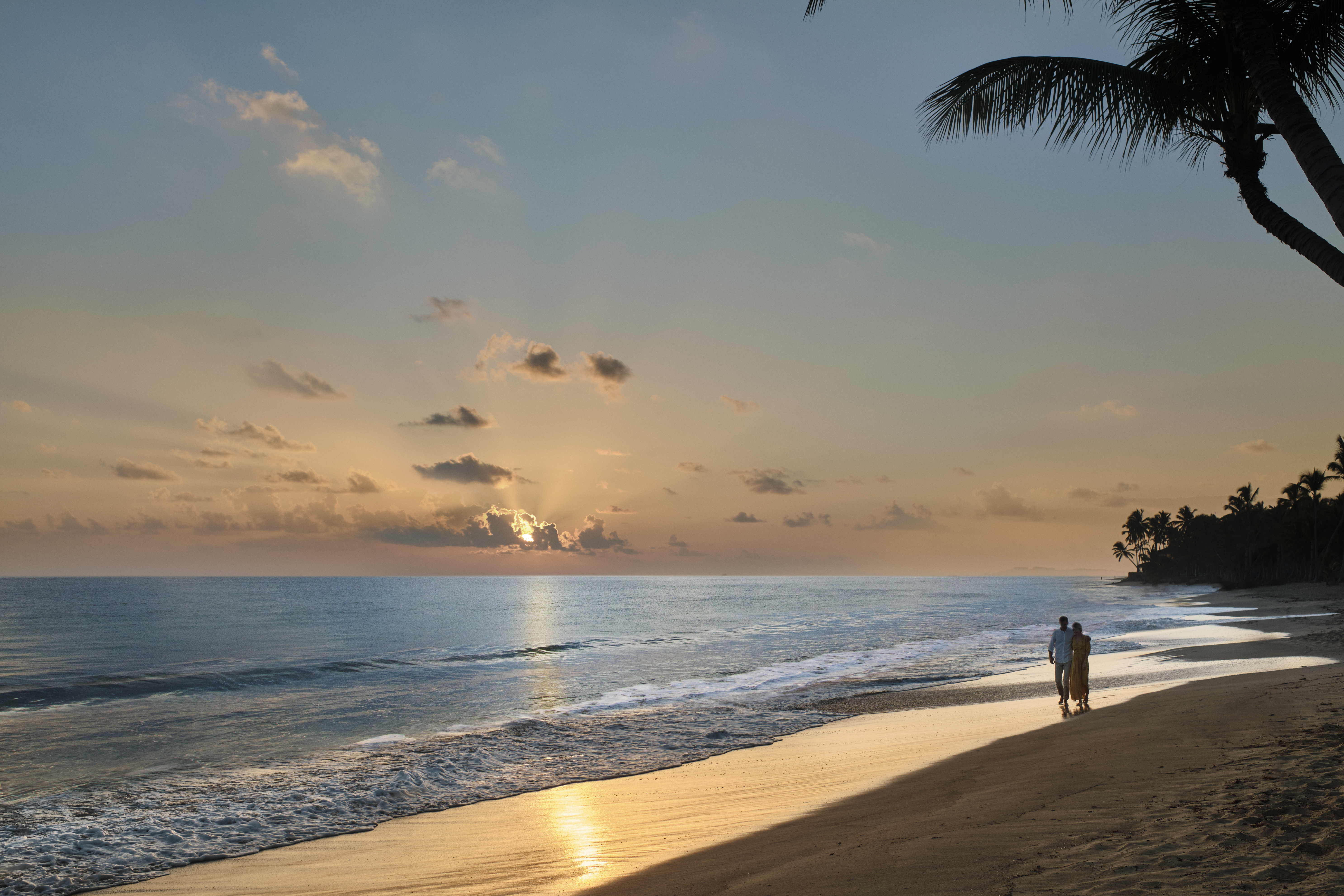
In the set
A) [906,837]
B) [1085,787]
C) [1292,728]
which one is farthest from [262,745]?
[1292,728]

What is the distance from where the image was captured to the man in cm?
1523

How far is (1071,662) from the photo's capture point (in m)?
15.3

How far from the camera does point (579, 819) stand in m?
9.77

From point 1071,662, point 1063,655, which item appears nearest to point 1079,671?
point 1071,662

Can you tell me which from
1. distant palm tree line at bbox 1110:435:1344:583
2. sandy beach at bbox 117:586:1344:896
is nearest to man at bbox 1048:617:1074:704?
sandy beach at bbox 117:586:1344:896

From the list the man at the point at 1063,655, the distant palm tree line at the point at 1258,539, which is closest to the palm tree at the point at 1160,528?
the distant palm tree line at the point at 1258,539

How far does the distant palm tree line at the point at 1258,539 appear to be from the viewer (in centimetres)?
7869

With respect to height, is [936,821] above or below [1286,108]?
below

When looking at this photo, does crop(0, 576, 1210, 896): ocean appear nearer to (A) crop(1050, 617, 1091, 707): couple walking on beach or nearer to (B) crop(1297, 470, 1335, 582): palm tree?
(A) crop(1050, 617, 1091, 707): couple walking on beach

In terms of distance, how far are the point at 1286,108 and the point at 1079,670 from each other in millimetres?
12753

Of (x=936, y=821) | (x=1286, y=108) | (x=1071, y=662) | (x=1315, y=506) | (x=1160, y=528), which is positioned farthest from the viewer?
(x=1160, y=528)

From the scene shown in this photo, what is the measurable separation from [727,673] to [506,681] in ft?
27.6

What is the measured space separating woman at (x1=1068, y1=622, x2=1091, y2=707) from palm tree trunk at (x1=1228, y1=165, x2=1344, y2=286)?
11.2 m

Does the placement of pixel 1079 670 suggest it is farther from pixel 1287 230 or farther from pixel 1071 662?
pixel 1287 230
